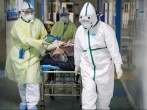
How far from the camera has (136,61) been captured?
13.7 ft

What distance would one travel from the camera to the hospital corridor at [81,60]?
11.3 ft

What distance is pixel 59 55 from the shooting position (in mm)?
4078

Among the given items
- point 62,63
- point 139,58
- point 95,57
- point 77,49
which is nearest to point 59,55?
point 62,63

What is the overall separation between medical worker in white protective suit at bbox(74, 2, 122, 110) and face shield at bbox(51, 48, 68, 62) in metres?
0.53

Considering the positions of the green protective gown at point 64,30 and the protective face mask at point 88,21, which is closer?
the protective face mask at point 88,21

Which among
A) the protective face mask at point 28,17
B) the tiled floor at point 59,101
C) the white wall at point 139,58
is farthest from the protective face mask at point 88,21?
the tiled floor at point 59,101

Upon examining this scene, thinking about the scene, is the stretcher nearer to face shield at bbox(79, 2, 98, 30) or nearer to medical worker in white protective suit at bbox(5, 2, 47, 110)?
medical worker in white protective suit at bbox(5, 2, 47, 110)

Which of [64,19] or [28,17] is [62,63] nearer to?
[28,17]

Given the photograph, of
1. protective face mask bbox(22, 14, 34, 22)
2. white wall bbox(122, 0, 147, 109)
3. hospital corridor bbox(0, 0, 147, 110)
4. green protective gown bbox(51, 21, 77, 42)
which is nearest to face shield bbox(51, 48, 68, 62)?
hospital corridor bbox(0, 0, 147, 110)

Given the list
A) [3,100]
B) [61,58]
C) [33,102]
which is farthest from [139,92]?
[3,100]

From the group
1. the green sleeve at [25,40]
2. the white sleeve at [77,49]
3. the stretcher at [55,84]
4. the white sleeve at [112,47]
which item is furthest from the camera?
the stretcher at [55,84]

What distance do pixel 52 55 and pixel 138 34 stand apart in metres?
1.11

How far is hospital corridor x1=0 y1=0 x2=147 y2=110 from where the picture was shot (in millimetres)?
3453

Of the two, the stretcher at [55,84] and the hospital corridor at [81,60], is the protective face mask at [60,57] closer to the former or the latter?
the hospital corridor at [81,60]
